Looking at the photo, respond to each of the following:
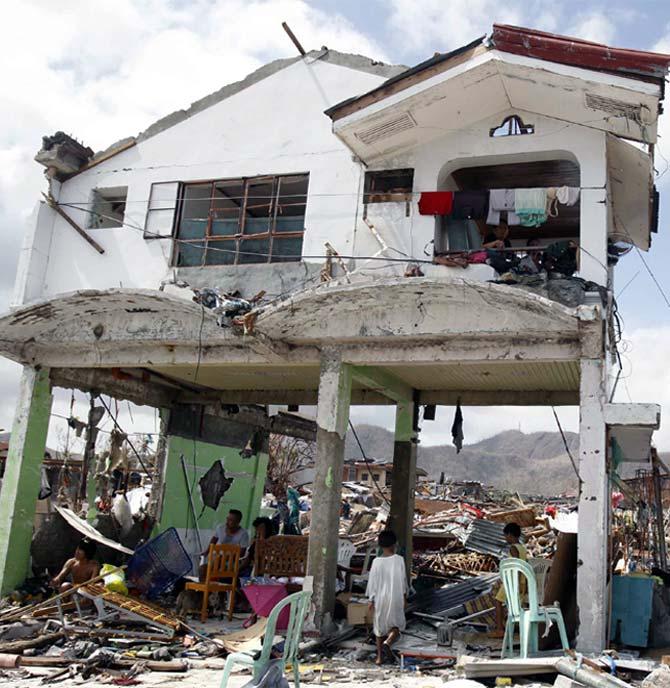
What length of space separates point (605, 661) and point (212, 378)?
29.4 feet

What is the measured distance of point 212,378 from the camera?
47.6 ft

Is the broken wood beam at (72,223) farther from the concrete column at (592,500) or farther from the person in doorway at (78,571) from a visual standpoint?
the concrete column at (592,500)

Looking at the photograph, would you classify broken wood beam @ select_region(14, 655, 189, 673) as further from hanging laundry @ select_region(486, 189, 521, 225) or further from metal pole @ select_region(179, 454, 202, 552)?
metal pole @ select_region(179, 454, 202, 552)

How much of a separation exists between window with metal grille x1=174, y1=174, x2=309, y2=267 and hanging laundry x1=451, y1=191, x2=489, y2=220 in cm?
239

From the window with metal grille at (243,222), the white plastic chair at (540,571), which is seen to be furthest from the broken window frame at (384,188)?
the white plastic chair at (540,571)

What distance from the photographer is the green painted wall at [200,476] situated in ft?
52.2

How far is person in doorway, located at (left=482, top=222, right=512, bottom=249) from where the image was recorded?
1043 cm

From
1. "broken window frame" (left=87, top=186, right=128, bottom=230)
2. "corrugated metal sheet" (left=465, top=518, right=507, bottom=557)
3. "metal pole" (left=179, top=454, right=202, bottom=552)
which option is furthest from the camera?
"metal pole" (left=179, top=454, right=202, bottom=552)

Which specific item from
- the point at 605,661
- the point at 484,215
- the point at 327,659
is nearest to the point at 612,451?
the point at 605,661

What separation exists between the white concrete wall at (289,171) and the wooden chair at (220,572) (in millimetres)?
3969

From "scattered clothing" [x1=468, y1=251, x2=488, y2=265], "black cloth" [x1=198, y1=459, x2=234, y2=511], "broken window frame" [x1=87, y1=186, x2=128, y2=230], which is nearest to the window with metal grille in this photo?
"broken window frame" [x1=87, y1=186, x2=128, y2=230]

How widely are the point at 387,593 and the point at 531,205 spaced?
214 inches

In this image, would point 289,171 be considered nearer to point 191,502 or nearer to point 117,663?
point 117,663

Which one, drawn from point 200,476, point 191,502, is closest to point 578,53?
point 200,476
